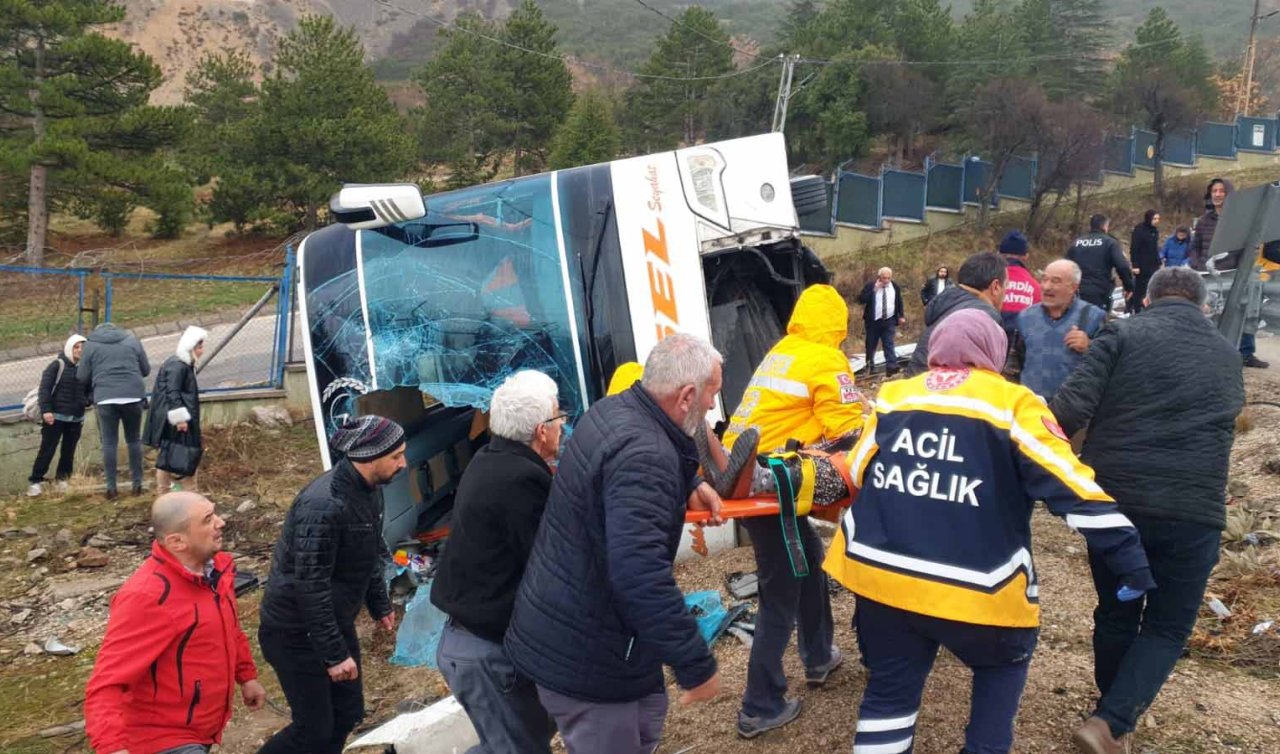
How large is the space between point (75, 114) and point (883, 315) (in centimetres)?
2368

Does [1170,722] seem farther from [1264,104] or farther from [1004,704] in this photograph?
[1264,104]

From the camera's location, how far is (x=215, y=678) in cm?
329

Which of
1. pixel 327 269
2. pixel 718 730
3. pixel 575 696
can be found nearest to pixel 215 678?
pixel 575 696

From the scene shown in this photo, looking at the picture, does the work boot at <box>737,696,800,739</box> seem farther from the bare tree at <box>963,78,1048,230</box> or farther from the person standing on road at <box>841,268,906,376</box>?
the bare tree at <box>963,78,1048,230</box>

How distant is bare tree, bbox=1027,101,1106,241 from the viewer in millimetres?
23812

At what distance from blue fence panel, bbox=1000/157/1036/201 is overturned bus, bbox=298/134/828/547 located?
2106 centimetres

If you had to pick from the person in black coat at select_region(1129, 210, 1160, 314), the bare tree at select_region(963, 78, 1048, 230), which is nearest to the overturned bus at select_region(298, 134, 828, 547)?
the person in black coat at select_region(1129, 210, 1160, 314)

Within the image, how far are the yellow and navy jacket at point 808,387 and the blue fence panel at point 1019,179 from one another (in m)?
23.0

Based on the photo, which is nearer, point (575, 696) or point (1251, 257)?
point (575, 696)

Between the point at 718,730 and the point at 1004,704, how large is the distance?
4.66 ft

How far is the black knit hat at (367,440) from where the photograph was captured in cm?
362

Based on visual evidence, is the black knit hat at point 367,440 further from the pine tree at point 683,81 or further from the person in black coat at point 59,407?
the pine tree at point 683,81

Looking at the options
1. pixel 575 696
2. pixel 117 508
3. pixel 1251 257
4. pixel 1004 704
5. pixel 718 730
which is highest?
pixel 1251 257

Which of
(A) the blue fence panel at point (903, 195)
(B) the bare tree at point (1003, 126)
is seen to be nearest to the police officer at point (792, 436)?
(A) the blue fence panel at point (903, 195)
